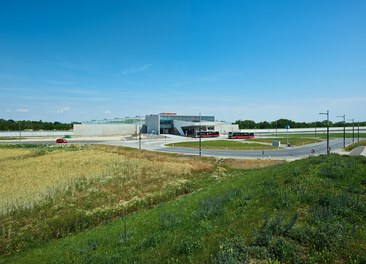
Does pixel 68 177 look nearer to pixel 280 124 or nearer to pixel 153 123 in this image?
pixel 153 123

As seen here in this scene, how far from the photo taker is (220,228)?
8.51 meters

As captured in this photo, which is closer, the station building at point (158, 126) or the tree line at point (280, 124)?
the station building at point (158, 126)

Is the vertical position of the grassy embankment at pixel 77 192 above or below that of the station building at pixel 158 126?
below

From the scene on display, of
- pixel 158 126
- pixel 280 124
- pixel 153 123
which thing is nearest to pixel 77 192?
pixel 158 126

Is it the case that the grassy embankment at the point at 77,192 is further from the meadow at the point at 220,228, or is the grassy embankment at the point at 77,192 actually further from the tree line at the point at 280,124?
the tree line at the point at 280,124

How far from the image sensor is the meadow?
20.8ft

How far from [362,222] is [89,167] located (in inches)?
1235

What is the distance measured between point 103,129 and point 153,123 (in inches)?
992

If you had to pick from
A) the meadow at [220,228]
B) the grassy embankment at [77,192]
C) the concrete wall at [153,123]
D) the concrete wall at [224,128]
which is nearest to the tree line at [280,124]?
the concrete wall at [224,128]

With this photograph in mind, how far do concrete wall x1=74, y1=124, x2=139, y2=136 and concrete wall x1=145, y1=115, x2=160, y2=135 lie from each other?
6.55 meters

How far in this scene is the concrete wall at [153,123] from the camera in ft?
365

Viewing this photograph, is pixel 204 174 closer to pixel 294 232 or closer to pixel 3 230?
pixel 3 230

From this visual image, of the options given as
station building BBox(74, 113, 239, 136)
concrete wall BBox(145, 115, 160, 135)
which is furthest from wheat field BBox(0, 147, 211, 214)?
concrete wall BBox(145, 115, 160, 135)

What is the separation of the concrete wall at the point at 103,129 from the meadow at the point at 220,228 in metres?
99.3
